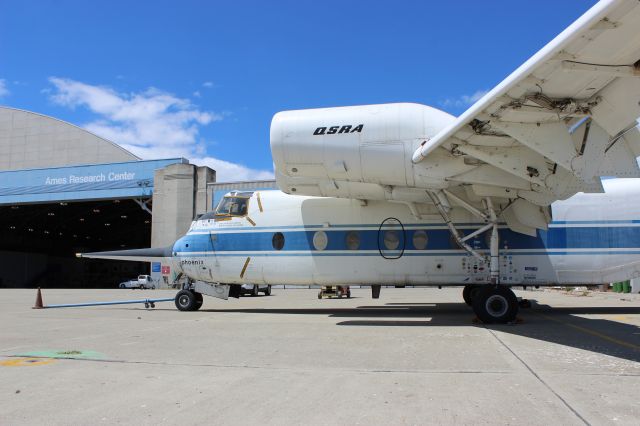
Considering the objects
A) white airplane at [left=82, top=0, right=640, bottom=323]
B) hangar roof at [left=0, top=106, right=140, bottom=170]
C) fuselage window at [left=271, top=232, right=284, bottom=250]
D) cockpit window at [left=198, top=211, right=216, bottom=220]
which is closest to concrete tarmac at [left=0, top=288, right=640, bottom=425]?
white airplane at [left=82, top=0, right=640, bottom=323]

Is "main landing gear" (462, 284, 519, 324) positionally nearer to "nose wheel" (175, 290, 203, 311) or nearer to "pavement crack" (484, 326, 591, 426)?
"pavement crack" (484, 326, 591, 426)

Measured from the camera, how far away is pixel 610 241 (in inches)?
497

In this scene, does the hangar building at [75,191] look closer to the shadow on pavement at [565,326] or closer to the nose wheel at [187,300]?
the nose wheel at [187,300]

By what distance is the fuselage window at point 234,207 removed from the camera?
15.3 meters

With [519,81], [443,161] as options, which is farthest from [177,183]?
[519,81]

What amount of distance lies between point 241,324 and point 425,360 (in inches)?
230

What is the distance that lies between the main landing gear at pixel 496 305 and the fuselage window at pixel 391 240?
285 centimetres

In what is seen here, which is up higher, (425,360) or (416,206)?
(416,206)

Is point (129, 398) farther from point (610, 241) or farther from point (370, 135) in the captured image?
point (610, 241)

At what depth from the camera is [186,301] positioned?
1579 cm

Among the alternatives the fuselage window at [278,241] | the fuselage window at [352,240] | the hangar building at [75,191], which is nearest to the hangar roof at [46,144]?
the hangar building at [75,191]

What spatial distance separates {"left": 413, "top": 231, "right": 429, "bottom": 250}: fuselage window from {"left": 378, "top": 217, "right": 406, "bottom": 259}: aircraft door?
303 mm

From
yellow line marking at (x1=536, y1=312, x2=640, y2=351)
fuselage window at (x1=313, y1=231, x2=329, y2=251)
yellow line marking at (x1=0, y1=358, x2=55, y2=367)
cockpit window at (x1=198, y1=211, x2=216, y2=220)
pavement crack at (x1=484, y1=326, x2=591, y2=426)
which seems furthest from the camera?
cockpit window at (x1=198, y1=211, x2=216, y2=220)

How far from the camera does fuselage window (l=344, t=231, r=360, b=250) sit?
1388 centimetres
